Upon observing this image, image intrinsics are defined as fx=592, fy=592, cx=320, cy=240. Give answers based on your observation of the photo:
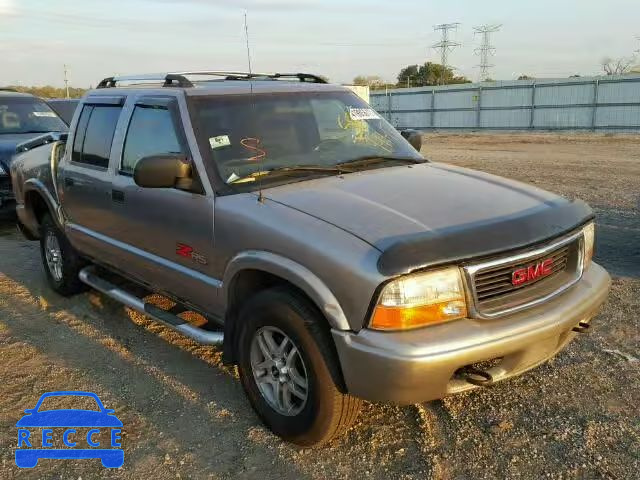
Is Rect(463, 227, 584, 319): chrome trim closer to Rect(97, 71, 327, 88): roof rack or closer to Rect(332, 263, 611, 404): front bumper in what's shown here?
Rect(332, 263, 611, 404): front bumper

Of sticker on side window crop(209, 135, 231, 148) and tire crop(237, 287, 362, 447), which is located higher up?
sticker on side window crop(209, 135, 231, 148)

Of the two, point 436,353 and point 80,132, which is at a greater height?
point 80,132

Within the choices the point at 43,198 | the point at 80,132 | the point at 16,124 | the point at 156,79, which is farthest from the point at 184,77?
the point at 16,124

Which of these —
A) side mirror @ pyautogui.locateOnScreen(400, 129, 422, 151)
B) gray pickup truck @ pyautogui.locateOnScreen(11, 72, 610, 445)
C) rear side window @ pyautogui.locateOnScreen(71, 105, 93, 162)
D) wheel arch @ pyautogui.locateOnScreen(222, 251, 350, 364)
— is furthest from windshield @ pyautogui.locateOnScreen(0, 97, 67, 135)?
wheel arch @ pyautogui.locateOnScreen(222, 251, 350, 364)

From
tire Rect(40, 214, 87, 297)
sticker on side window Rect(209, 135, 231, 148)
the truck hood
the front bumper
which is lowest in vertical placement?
tire Rect(40, 214, 87, 297)

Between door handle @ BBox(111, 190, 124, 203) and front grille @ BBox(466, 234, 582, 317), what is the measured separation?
2656mm

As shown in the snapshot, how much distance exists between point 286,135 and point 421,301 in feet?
5.60

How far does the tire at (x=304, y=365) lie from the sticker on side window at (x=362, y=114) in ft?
5.93

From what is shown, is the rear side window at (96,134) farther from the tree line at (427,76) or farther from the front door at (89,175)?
the tree line at (427,76)

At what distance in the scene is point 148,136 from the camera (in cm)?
410

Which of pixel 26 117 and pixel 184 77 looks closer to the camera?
pixel 184 77

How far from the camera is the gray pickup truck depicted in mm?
2643

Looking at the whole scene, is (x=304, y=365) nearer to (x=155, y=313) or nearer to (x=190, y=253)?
(x=190, y=253)

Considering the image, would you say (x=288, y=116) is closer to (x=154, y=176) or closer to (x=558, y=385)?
(x=154, y=176)
